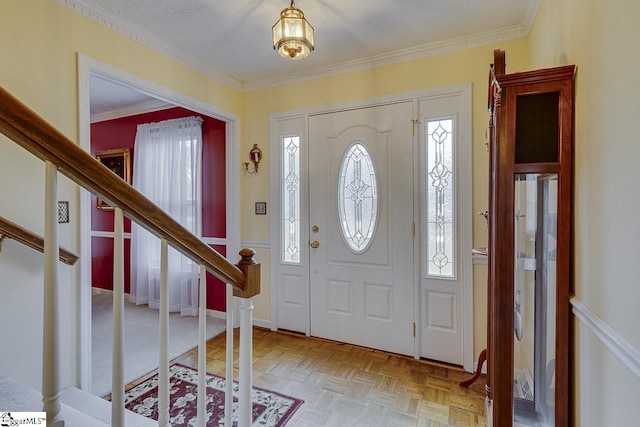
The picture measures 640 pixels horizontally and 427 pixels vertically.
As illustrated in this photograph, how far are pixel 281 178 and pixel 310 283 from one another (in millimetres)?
1089

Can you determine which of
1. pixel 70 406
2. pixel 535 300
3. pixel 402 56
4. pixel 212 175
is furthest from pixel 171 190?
pixel 535 300

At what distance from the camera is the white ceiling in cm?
207

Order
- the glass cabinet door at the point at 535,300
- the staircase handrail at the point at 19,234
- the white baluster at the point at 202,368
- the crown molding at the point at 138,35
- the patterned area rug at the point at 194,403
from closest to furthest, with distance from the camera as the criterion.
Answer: the white baluster at the point at 202,368 → the glass cabinet door at the point at 535,300 → the staircase handrail at the point at 19,234 → the patterned area rug at the point at 194,403 → the crown molding at the point at 138,35

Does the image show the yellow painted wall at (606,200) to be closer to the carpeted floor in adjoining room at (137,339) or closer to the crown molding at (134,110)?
the carpeted floor in adjoining room at (137,339)

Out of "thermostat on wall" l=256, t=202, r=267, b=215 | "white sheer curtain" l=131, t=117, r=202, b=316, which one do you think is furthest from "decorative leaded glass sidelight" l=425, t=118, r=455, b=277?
"white sheer curtain" l=131, t=117, r=202, b=316

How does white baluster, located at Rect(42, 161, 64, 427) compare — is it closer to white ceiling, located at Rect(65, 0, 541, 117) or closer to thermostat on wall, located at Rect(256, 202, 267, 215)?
white ceiling, located at Rect(65, 0, 541, 117)

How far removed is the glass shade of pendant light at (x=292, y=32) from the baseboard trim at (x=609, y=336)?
71.5 inches

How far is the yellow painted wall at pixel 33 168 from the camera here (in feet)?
5.65

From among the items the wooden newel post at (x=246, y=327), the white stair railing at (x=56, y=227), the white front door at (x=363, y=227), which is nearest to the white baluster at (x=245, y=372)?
the wooden newel post at (x=246, y=327)

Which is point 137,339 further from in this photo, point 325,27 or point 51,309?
point 325,27

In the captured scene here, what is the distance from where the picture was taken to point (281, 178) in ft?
10.6

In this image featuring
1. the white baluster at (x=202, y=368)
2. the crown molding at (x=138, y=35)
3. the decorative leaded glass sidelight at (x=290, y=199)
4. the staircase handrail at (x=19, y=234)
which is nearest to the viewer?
the white baluster at (x=202, y=368)

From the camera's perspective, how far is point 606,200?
3.46ft

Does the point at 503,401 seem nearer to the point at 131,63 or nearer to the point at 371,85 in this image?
the point at 371,85
